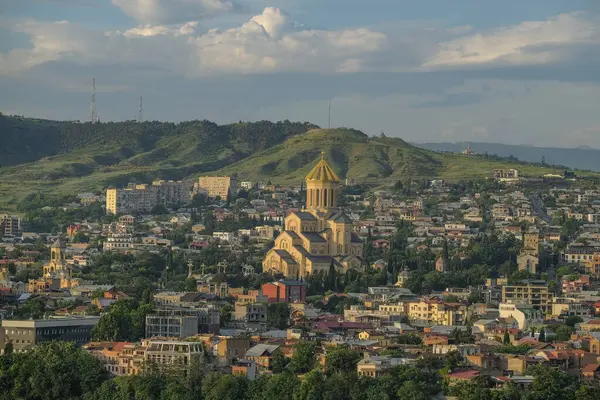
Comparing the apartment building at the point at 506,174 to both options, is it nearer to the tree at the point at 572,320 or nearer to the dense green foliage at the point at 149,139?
the dense green foliage at the point at 149,139

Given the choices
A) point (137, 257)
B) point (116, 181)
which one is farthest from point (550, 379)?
point (116, 181)

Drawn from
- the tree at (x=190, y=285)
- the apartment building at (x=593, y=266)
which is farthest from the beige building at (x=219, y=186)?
the tree at (x=190, y=285)

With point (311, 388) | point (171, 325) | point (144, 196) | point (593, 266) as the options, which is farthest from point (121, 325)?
point (144, 196)

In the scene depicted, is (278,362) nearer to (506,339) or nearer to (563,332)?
(506,339)

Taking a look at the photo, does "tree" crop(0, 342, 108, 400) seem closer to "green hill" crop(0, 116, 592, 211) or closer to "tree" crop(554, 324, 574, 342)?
"tree" crop(554, 324, 574, 342)

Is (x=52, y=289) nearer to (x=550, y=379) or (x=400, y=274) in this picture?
(x=400, y=274)

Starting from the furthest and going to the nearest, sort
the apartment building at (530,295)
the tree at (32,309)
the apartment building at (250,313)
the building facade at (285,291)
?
the building facade at (285,291) < the apartment building at (530,295) < the apartment building at (250,313) < the tree at (32,309)

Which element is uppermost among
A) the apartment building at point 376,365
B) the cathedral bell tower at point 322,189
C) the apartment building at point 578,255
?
the cathedral bell tower at point 322,189
